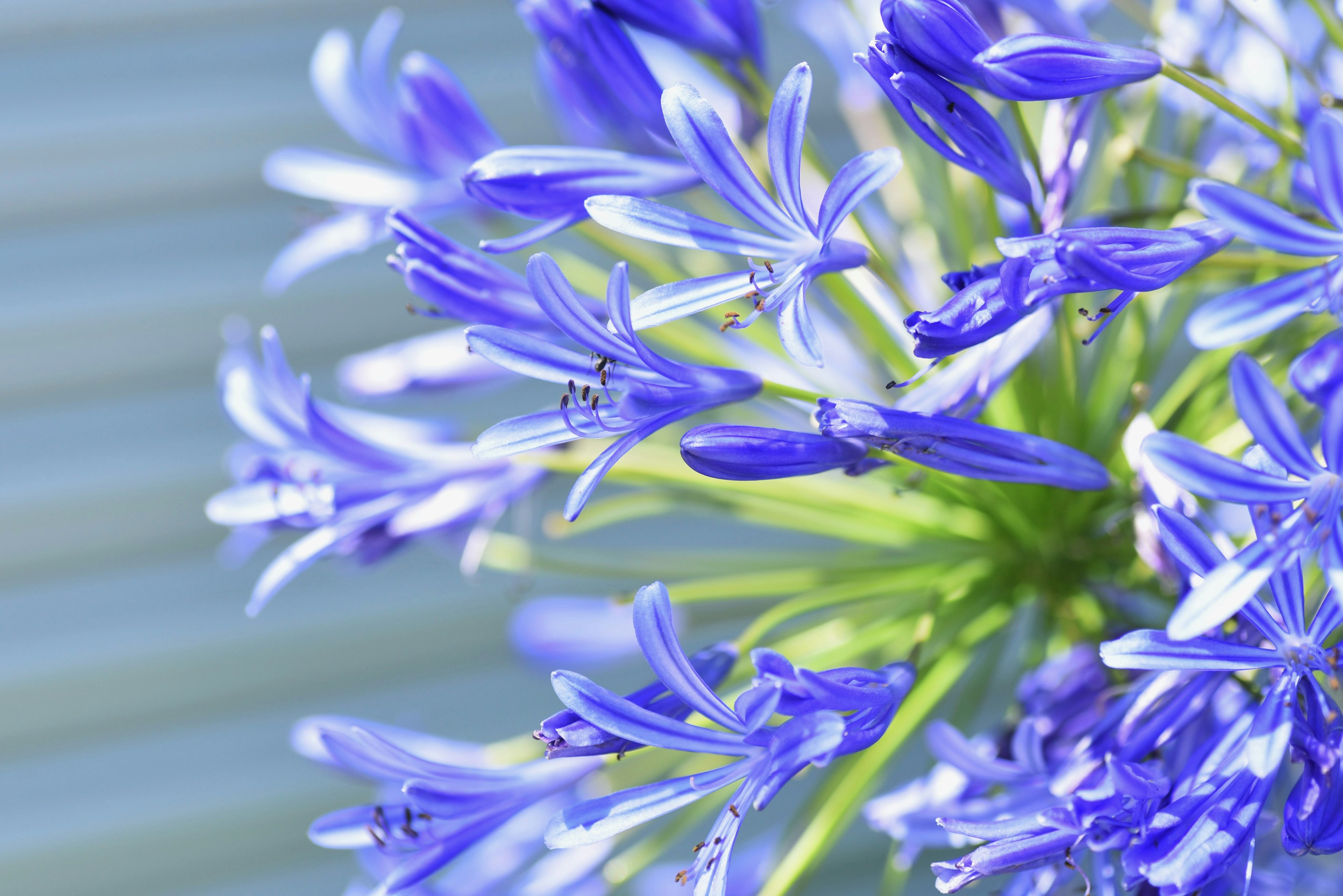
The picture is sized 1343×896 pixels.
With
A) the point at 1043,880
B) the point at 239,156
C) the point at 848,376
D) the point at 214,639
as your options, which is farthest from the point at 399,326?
the point at 1043,880

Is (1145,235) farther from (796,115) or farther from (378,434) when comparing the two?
(378,434)

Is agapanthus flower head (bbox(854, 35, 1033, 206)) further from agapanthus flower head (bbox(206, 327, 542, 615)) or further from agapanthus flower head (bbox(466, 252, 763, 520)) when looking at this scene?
agapanthus flower head (bbox(206, 327, 542, 615))

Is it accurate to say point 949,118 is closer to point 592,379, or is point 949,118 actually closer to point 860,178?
point 860,178

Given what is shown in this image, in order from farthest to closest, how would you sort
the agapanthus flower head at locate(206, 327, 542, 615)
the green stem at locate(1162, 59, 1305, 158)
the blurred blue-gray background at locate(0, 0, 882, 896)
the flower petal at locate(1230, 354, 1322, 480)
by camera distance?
the blurred blue-gray background at locate(0, 0, 882, 896), the agapanthus flower head at locate(206, 327, 542, 615), the green stem at locate(1162, 59, 1305, 158), the flower petal at locate(1230, 354, 1322, 480)

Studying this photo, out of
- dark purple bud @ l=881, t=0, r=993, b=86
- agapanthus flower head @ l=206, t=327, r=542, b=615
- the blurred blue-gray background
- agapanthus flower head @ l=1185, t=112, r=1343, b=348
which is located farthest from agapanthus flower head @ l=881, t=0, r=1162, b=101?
the blurred blue-gray background

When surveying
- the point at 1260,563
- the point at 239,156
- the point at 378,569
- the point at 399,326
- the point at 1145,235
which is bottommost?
the point at 1260,563

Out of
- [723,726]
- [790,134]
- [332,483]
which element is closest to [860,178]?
[790,134]
